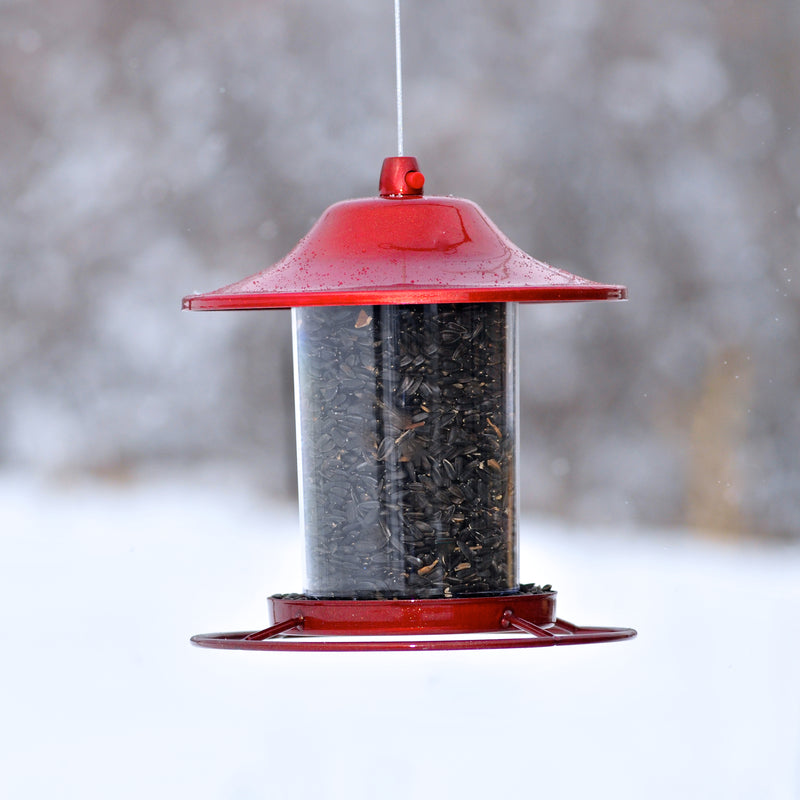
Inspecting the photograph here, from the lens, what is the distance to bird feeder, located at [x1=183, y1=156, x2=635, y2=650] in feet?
4.58

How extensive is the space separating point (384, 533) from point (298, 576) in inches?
51.9

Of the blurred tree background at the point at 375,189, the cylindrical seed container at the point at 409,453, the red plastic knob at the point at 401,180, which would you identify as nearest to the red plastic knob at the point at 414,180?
the red plastic knob at the point at 401,180

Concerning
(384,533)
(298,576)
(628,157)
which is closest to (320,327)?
(384,533)

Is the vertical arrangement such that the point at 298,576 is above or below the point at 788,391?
below

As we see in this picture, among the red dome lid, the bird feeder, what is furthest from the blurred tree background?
the red dome lid

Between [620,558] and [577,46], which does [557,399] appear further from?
[577,46]

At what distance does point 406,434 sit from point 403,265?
24cm

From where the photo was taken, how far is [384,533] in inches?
59.1

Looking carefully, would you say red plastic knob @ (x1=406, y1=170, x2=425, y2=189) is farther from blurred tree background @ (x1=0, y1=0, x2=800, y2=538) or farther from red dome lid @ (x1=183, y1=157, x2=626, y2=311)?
blurred tree background @ (x1=0, y1=0, x2=800, y2=538)

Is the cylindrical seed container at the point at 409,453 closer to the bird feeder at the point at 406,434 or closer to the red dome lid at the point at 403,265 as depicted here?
the bird feeder at the point at 406,434

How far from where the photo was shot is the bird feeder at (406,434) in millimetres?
1396

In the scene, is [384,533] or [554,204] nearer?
[384,533]

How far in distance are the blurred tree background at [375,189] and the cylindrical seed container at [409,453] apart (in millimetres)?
1221


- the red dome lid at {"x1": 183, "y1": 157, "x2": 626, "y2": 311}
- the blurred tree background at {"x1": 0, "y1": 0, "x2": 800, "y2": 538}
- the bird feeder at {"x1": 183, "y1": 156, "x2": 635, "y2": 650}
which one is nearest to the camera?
the red dome lid at {"x1": 183, "y1": 157, "x2": 626, "y2": 311}
